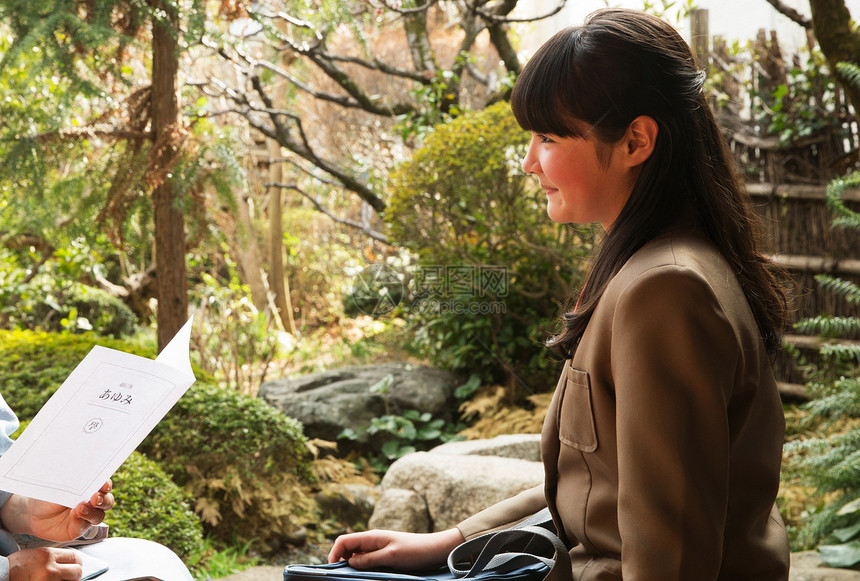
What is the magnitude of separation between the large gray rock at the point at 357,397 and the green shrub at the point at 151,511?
6.66ft

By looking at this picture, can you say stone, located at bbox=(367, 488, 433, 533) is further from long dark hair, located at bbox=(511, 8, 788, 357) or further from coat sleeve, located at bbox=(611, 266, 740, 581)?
coat sleeve, located at bbox=(611, 266, 740, 581)

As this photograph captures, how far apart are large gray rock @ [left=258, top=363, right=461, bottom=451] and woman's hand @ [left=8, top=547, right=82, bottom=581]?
384 cm

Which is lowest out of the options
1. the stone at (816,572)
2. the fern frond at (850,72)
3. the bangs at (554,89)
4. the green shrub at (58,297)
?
the stone at (816,572)

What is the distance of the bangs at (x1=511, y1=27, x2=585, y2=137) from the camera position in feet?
3.92

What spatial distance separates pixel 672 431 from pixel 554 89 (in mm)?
575

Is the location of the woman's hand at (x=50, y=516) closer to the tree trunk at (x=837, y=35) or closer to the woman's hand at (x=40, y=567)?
the woman's hand at (x=40, y=567)

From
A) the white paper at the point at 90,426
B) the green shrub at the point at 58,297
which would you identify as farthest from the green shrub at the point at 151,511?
the green shrub at the point at 58,297

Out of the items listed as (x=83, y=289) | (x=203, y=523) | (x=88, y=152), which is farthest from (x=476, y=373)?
(x=83, y=289)

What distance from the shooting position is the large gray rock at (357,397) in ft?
17.4

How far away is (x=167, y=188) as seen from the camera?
4.20 metres

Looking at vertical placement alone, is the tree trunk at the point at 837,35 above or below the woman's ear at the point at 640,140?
above

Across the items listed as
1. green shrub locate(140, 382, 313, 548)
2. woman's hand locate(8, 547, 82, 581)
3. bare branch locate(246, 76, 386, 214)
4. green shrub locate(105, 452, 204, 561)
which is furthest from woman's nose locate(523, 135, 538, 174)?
bare branch locate(246, 76, 386, 214)

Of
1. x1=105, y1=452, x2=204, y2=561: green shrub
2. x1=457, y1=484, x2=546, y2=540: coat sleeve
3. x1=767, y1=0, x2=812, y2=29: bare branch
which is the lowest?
x1=105, y1=452, x2=204, y2=561: green shrub

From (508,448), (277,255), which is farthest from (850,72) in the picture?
(277,255)
